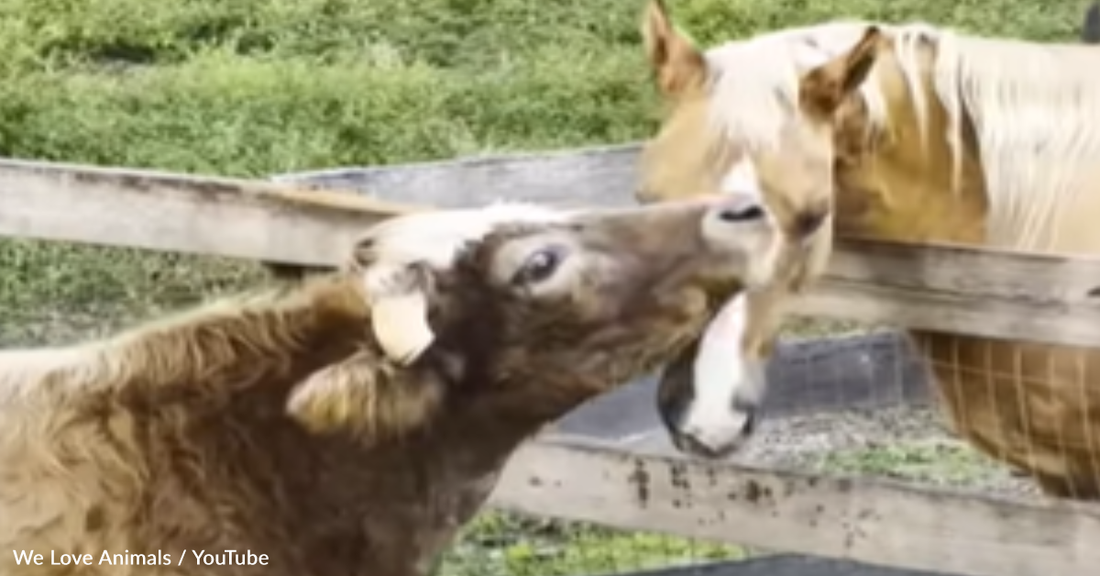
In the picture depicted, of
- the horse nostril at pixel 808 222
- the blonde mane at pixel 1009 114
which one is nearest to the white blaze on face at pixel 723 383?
the horse nostril at pixel 808 222

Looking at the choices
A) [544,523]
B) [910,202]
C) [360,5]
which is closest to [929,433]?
[544,523]

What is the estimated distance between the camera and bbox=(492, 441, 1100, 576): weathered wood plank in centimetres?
405

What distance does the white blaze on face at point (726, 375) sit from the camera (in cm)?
394

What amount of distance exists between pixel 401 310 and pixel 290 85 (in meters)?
5.11

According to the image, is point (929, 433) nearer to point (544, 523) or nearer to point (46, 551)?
point (544, 523)

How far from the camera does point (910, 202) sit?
4.34m

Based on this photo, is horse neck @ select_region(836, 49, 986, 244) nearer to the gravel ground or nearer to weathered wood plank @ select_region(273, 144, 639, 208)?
weathered wood plank @ select_region(273, 144, 639, 208)

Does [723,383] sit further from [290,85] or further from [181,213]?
[290,85]

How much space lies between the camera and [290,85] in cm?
834

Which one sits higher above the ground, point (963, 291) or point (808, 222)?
point (808, 222)

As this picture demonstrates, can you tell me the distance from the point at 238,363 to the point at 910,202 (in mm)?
1392

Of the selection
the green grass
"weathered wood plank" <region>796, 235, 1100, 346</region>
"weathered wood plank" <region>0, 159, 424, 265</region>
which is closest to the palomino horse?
"weathered wood plank" <region>796, 235, 1100, 346</region>

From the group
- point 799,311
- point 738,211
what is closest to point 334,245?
point 799,311

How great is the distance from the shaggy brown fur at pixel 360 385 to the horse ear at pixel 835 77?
27.0 inches
